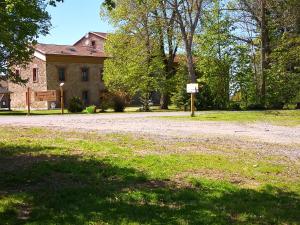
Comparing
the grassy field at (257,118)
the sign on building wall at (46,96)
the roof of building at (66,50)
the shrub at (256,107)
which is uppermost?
the roof of building at (66,50)

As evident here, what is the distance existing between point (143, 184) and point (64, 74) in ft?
159

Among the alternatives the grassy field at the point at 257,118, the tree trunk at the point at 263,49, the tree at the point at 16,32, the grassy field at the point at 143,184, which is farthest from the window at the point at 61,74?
the grassy field at the point at 143,184

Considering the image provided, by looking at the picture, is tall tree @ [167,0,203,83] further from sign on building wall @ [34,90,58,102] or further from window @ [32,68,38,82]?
window @ [32,68,38,82]

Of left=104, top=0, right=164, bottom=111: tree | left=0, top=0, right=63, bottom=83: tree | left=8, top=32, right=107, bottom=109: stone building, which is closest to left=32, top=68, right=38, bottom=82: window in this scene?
left=8, top=32, right=107, bottom=109: stone building

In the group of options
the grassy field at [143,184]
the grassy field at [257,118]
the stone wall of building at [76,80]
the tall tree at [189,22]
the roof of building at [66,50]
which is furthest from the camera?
the stone wall of building at [76,80]

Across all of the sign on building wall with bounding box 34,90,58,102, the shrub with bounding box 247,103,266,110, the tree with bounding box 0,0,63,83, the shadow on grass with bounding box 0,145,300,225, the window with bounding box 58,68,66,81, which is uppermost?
the window with bounding box 58,68,66,81

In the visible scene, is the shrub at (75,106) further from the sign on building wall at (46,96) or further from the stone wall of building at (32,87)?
the stone wall of building at (32,87)

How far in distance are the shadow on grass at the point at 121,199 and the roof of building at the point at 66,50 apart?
1818 inches

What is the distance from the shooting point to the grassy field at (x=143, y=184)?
243 inches

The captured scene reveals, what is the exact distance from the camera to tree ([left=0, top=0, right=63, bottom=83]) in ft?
28.3

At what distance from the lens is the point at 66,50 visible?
5703 cm

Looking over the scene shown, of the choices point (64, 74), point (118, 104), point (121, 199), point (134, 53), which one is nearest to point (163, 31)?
point (134, 53)

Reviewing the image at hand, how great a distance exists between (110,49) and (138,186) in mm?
35079

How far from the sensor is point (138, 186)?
25.1 feet
